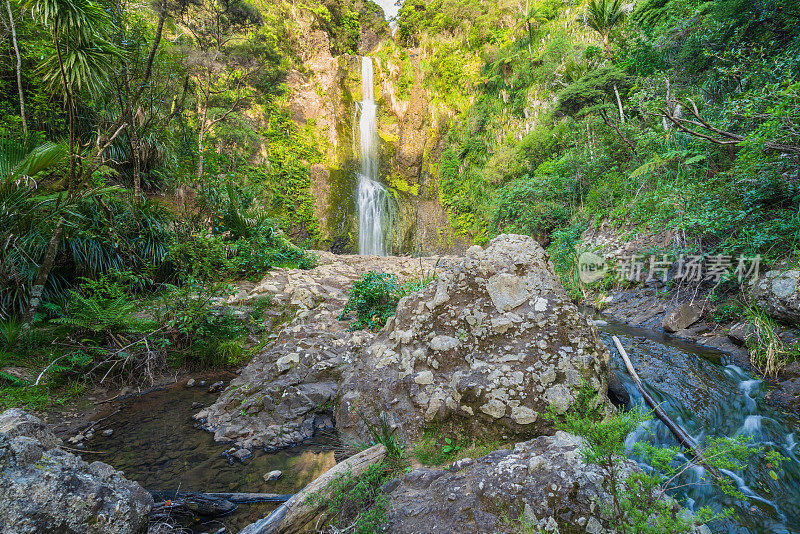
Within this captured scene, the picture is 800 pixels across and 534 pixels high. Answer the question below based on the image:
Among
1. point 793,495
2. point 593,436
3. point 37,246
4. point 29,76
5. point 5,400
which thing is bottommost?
point 793,495

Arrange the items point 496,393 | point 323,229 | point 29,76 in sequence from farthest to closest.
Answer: point 323,229 < point 29,76 < point 496,393

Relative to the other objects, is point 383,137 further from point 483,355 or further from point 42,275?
point 483,355

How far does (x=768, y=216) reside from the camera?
15.4 feet

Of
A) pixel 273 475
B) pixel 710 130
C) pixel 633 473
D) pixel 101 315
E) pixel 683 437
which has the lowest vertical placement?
pixel 273 475

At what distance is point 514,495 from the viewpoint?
1566mm

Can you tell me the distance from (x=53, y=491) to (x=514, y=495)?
96.1 inches

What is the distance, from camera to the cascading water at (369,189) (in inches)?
→ 598

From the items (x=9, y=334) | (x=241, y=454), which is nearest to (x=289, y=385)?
(x=241, y=454)

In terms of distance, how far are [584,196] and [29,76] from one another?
45.3 feet

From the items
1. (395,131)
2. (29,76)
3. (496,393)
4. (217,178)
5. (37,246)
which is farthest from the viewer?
(395,131)

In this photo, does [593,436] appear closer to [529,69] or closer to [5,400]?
[5,400]

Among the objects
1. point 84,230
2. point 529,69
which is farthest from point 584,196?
point 84,230

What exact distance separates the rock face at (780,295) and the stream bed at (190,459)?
575cm

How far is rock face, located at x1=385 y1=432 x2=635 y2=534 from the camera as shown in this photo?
145 cm
